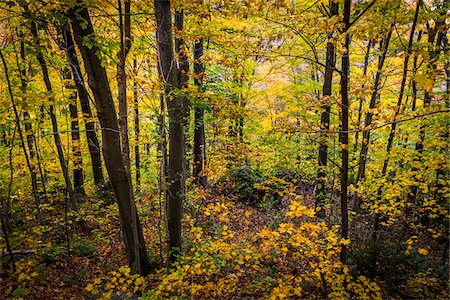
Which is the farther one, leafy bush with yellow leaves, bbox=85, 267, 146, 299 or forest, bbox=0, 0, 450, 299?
forest, bbox=0, 0, 450, 299

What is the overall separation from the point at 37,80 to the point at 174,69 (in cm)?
628

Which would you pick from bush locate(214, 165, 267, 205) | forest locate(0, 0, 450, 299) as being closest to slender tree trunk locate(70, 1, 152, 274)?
forest locate(0, 0, 450, 299)

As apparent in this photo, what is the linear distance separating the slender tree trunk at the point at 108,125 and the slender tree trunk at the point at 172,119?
0.79 metres

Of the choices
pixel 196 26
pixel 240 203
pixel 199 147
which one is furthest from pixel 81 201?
pixel 196 26

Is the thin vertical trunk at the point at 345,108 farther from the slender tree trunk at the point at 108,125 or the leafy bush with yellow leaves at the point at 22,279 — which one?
the leafy bush with yellow leaves at the point at 22,279

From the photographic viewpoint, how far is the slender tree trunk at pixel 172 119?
4840 mm

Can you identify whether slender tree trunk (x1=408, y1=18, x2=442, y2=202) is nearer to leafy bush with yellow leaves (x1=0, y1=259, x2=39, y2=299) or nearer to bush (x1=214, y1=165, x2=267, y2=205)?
bush (x1=214, y1=165, x2=267, y2=205)

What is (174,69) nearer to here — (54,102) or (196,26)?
(196,26)

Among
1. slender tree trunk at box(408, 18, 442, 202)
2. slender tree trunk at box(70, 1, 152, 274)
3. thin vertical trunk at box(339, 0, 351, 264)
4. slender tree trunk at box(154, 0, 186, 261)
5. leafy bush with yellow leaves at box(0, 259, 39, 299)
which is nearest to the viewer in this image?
slender tree trunk at box(408, 18, 442, 202)

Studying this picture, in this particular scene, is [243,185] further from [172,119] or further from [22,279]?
[22,279]

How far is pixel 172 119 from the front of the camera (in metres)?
5.10

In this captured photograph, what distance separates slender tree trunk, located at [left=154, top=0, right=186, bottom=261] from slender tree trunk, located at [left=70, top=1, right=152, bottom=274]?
0.79m

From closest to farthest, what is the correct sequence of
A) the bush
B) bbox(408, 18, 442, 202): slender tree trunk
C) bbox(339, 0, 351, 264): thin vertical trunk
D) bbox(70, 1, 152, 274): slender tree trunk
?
bbox(408, 18, 442, 202): slender tree trunk
bbox(70, 1, 152, 274): slender tree trunk
bbox(339, 0, 351, 264): thin vertical trunk
the bush

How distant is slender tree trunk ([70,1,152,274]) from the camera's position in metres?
4.21
